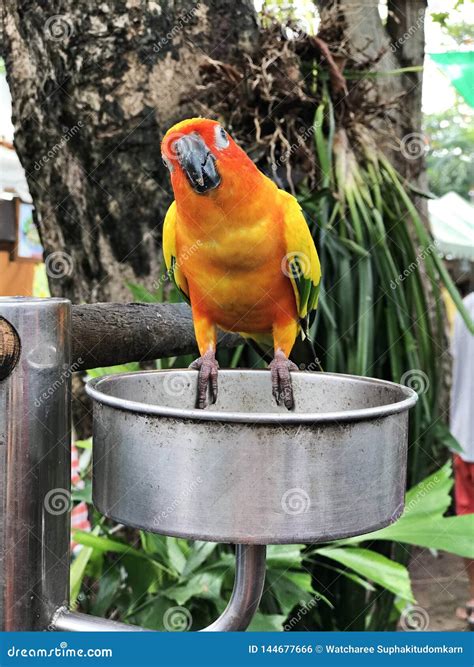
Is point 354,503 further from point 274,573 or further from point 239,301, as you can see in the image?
point 274,573

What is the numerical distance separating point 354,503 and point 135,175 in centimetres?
119

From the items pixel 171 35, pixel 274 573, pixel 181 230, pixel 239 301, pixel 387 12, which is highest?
pixel 387 12

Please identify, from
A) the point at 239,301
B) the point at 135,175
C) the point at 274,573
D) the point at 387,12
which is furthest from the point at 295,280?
the point at 387,12

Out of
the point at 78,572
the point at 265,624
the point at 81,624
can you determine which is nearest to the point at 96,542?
the point at 78,572

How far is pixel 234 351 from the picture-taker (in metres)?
1.42

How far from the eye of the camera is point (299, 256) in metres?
0.97

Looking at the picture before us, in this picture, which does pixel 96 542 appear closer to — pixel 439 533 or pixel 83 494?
pixel 83 494

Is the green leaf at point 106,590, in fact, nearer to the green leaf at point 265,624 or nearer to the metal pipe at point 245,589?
the green leaf at point 265,624

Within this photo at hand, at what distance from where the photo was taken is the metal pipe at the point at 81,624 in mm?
490

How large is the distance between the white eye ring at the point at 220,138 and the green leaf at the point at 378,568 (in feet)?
2.49

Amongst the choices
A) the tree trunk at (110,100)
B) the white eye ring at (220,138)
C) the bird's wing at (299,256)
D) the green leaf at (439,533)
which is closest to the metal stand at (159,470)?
the white eye ring at (220,138)

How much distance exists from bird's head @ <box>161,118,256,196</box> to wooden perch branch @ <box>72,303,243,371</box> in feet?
0.58

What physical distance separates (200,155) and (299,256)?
273mm

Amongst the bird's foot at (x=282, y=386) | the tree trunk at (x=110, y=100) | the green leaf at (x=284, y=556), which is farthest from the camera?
the tree trunk at (x=110, y=100)
